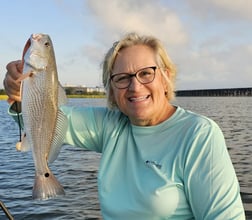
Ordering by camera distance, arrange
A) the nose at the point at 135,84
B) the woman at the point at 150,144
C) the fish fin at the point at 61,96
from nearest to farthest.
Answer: the woman at the point at 150,144, the fish fin at the point at 61,96, the nose at the point at 135,84

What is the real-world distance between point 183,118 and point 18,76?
1.36 meters

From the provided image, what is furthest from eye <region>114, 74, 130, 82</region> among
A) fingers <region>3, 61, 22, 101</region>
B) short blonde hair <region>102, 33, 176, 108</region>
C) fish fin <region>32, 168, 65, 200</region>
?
fish fin <region>32, 168, 65, 200</region>

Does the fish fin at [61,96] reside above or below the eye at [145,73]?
below

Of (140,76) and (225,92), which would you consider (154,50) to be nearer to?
(140,76)

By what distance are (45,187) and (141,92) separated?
3.60 ft

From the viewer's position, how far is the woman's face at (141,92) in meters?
3.58

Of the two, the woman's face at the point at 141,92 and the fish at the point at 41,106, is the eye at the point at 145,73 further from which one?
the fish at the point at 41,106

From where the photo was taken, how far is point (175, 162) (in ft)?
11.0

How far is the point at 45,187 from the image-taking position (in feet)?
10.7

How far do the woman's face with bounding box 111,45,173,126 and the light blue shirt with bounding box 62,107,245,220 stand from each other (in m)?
0.12

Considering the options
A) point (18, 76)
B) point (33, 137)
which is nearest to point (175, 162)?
point (33, 137)

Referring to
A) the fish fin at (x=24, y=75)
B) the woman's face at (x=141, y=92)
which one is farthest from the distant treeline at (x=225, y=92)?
the fish fin at (x=24, y=75)

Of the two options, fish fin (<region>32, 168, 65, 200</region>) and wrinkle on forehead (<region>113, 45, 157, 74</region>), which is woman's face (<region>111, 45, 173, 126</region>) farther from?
fish fin (<region>32, 168, 65, 200</region>)

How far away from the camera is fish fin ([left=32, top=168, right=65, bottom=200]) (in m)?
3.25
